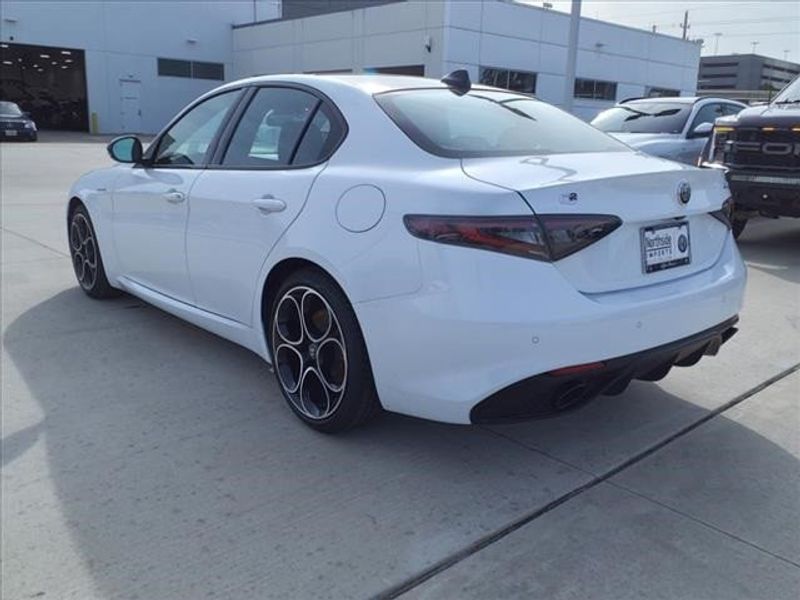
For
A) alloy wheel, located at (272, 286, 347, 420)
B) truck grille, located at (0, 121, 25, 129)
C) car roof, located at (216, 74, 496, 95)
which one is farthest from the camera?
truck grille, located at (0, 121, 25, 129)

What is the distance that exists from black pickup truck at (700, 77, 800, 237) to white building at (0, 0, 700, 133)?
23577 millimetres

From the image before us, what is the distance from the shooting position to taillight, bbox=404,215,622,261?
2.61 metres

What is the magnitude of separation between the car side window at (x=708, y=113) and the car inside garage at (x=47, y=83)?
107 feet

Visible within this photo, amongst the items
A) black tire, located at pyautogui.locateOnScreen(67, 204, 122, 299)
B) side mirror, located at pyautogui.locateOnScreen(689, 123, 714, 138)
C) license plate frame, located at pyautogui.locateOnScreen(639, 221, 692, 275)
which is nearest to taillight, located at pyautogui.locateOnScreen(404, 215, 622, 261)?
license plate frame, located at pyautogui.locateOnScreen(639, 221, 692, 275)

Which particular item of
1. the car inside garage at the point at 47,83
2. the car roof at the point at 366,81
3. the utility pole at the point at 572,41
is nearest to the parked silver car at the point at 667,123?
the car roof at the point at 366,81

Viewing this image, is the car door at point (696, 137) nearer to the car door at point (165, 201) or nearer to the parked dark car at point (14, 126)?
the car door at point (165, 201)

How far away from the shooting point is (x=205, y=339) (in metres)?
4.75

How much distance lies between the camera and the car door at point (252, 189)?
3.39 m

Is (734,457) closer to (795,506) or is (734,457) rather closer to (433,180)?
(795,506)

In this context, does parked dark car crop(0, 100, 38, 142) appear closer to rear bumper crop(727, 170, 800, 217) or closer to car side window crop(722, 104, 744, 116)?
car side window crop(722, 104, 744, 116)

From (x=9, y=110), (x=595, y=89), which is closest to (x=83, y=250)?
(x=9, y=110)

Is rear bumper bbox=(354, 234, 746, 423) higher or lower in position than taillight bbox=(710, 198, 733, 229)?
lower

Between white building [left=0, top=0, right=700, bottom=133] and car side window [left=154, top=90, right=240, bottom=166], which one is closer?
car side window [left=154, top=90, right=240, bottom=166]

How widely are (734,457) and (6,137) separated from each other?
27.9 meters
